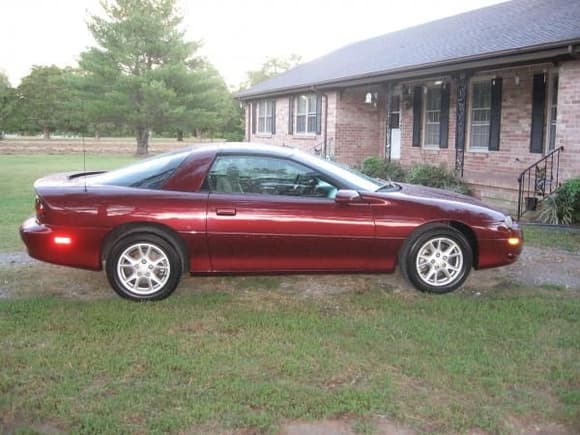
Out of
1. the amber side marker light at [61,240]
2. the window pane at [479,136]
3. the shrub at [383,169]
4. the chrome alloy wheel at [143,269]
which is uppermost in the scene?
the window pane at [479,136]

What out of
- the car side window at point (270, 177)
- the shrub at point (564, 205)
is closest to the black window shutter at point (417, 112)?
the shrub at point (564, 205)

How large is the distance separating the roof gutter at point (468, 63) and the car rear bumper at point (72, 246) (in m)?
8.58

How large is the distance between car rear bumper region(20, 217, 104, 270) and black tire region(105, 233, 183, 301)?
14 cm

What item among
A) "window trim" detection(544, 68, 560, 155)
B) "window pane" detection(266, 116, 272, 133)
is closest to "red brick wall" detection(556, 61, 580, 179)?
"window trim" detection(544, 68, 560, 155)

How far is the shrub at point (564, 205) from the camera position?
398 inches

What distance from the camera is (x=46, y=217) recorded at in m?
5.46

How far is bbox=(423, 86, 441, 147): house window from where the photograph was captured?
A: 53.5 feet

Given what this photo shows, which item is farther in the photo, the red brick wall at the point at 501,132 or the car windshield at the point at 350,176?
the red brick wall at the point at 501,132

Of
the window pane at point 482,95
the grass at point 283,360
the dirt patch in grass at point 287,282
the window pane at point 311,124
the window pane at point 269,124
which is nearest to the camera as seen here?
the grass at point 283,360

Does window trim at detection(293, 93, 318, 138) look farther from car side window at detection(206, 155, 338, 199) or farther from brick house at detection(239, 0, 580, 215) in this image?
car side window at detection(206, 155, 338, 199)

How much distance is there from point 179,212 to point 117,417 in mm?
2427

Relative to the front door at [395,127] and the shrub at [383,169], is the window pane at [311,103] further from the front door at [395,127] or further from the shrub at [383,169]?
the shrub at [383,169]

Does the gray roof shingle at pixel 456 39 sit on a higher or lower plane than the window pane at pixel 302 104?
higher

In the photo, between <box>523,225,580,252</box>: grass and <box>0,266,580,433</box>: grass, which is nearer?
<box>0,266,580,433</box>: grass
